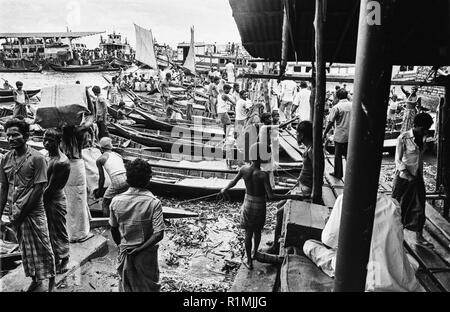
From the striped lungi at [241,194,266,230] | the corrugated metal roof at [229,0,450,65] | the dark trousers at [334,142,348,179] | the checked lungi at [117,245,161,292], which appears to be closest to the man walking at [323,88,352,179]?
the dark trousers at [334,142,348,179]

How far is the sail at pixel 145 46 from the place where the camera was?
22.1 metres

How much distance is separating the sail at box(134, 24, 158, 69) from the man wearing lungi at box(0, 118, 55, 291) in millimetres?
19801

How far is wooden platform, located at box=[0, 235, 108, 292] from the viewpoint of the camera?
12.7 feet

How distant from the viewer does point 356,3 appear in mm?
3955

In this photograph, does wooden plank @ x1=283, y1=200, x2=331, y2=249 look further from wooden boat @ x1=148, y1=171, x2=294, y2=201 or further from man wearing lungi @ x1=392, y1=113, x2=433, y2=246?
wooden boat @ x1=148, y1=171, x2=294, y2=201

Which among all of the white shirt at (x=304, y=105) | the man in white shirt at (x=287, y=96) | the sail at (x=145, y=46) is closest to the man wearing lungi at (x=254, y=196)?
the white shirt at (x=304, y=105)

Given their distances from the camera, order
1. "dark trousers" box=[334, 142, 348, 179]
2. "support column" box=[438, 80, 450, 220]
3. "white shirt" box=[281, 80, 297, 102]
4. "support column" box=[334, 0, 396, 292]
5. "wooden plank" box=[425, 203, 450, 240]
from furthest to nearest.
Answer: "white shirt" box=[281, 80, 297, 102]
"dark trousers" box=[334, 142, 348, 179]
"support column" box=[438, 80, 450, 220]
"wooden plank" box=[425, 203, 450, 240]
"support column" box=[334, 0, 396, 292]

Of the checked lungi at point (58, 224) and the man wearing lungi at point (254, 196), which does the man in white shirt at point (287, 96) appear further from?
the checked lungi at point (58, 224)

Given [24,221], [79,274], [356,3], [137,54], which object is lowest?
[79,274]

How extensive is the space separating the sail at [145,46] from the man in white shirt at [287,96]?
40.2ft

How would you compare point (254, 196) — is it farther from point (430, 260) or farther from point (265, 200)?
point (430, 260)

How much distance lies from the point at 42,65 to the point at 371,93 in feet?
197
